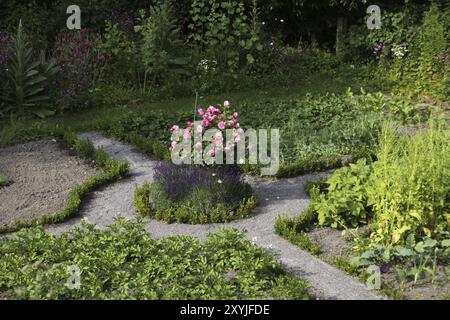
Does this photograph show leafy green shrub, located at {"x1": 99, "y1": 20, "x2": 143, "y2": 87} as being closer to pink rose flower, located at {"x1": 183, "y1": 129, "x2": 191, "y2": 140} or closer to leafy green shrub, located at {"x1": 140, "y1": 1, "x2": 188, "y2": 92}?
leafy green shrub, located at {"x1": 140, "y1": 1, "x2": 188, "y2": 92}

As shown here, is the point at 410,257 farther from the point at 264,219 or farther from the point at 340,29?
the point at 340,29

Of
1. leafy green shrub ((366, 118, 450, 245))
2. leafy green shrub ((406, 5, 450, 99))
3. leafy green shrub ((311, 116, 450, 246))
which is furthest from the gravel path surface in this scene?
leafy green shrub ((406, 5, 450, 99))

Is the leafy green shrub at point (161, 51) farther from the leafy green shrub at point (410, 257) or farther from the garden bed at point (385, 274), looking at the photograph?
the leafy green shrub at point (410, 257)

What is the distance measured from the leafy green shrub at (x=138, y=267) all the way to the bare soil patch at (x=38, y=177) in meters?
0.98

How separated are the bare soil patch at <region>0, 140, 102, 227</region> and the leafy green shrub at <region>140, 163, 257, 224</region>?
991 mm

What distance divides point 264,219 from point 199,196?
626mm

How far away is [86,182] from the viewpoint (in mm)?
8008

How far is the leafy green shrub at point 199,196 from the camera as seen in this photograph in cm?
705

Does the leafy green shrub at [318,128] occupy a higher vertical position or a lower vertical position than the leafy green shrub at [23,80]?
lower

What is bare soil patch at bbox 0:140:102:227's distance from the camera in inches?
294

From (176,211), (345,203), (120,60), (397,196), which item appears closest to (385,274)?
(397,196)

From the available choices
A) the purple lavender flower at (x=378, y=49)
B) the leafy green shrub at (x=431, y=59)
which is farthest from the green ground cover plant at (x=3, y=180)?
the purple lavender flower at (x=378, y=49)

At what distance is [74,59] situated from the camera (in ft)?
37.0
